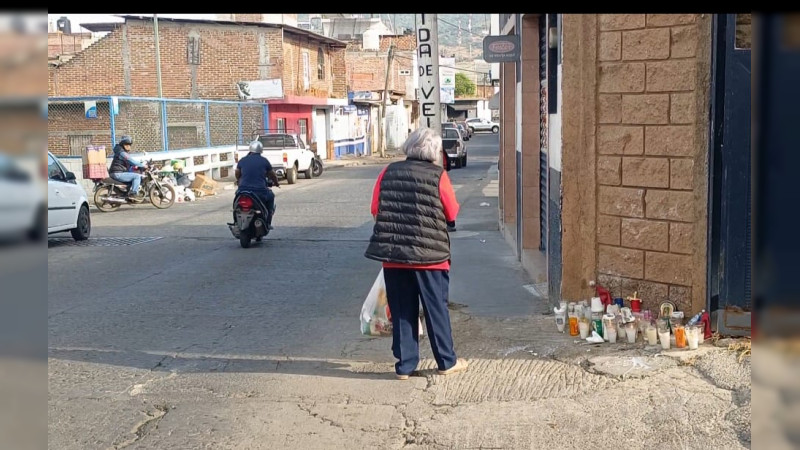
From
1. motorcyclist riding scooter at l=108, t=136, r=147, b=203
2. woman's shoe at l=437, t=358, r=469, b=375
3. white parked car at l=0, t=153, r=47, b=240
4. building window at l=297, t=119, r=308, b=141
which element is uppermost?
building window at l=297, t=119, r=308, b=141

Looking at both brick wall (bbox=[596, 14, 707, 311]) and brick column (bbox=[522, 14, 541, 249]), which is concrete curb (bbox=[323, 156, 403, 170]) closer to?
brick column (bbox=[522, 14, 541, 249])

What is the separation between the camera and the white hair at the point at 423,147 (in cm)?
600

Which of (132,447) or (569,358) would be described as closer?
(132,447)

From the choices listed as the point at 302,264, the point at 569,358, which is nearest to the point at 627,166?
the point at 569,358

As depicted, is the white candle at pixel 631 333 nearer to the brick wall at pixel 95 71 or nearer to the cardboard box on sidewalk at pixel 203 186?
the cardboard box on sidewalk at pixel 203 186

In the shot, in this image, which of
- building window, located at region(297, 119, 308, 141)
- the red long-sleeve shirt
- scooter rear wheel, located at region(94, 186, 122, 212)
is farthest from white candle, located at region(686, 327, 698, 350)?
building window, located at region(297, 119, 308, 141)

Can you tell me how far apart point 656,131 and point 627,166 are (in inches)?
15.9

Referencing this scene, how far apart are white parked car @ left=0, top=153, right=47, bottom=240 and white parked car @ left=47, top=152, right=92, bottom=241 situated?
12.1 m

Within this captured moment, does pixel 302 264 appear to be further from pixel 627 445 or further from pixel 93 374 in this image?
pixel 627 445

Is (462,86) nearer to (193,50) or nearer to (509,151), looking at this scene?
(193,50)

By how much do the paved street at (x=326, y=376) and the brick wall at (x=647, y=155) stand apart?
775 mm

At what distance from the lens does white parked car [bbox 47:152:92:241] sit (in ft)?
45.4

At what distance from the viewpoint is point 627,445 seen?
4840mm

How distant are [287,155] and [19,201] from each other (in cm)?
2773
